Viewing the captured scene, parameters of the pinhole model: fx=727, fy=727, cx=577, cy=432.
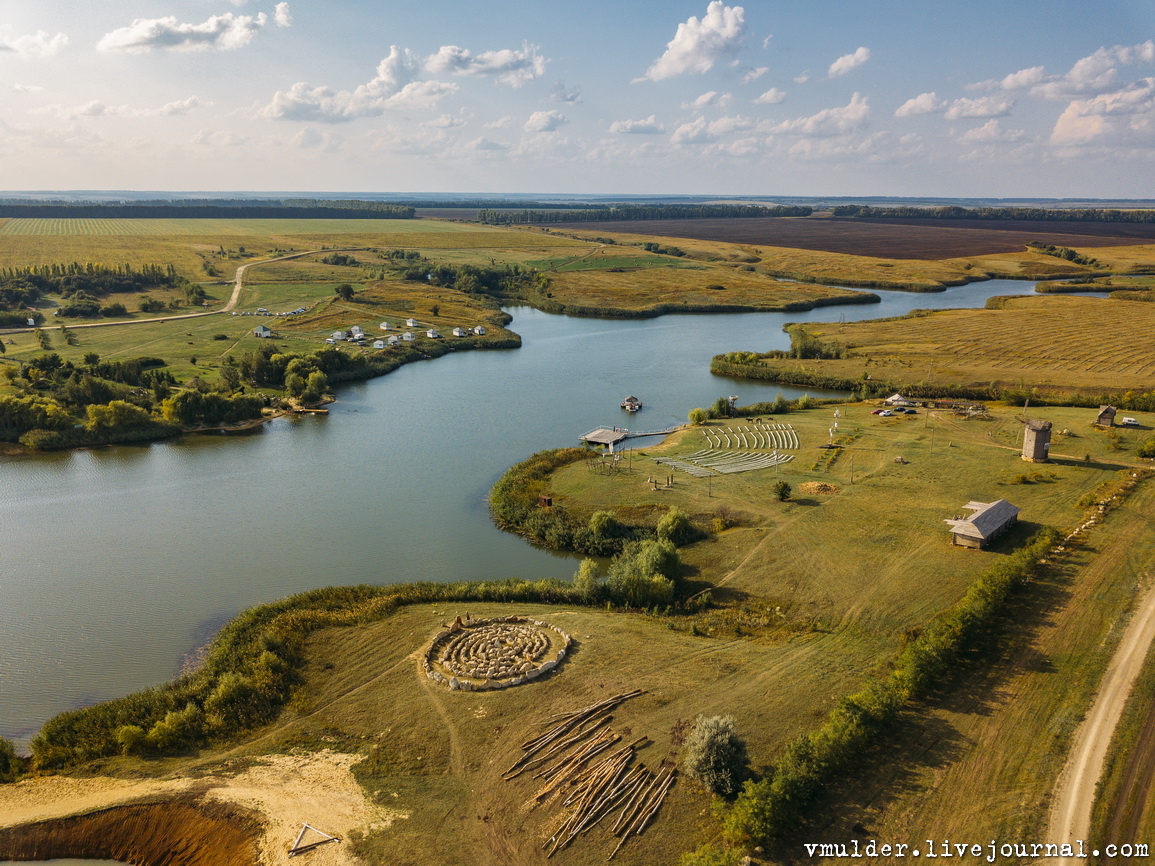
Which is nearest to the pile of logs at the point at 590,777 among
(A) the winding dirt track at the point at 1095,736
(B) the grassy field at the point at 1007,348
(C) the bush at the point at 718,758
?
(C) the bush at the point at 718,758

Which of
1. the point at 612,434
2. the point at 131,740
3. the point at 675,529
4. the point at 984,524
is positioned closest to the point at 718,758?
the point at 675,529

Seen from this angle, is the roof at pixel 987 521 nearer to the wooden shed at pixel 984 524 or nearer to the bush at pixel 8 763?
the wooden shed at pixel 984 524

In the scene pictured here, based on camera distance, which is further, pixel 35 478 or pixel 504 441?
pixel 504 441

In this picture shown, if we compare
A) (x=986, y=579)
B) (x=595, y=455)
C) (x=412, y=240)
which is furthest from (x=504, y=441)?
(x=412, y=240)

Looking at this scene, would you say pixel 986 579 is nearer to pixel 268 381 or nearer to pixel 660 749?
pixel 660 749

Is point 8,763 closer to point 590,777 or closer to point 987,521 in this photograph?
point 590,777
